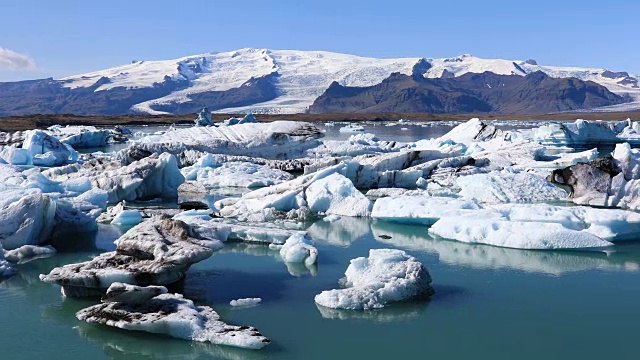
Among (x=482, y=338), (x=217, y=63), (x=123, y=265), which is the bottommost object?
(x=482, y=338)

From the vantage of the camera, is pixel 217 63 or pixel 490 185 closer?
pixel 490 185

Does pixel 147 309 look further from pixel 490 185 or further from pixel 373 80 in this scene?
pixel 373 80

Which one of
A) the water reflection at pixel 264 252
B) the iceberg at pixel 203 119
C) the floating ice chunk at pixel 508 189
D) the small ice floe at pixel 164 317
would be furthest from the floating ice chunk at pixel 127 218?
the iceberg at pixel 203 119

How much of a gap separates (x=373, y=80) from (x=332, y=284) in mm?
121552

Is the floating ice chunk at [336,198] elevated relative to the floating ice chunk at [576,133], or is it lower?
lower

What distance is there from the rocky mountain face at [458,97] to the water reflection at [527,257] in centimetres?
9771

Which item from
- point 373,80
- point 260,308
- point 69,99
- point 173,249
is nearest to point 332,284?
point 260,308

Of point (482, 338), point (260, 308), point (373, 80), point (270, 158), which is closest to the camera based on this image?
point (482, 338)

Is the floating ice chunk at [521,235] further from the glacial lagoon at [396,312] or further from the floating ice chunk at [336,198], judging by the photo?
the floating ice chunk at [336,198]

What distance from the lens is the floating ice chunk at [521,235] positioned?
7395 mm

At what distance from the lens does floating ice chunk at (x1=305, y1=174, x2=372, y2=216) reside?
32.5 ft

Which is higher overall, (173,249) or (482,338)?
(173,249)

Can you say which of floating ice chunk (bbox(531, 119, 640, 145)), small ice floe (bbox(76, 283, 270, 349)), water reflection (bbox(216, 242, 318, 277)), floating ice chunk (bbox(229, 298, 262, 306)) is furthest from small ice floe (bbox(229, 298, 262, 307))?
floating ice chunk (bbox(531, 119, 640, 145))

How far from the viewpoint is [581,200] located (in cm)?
1071
